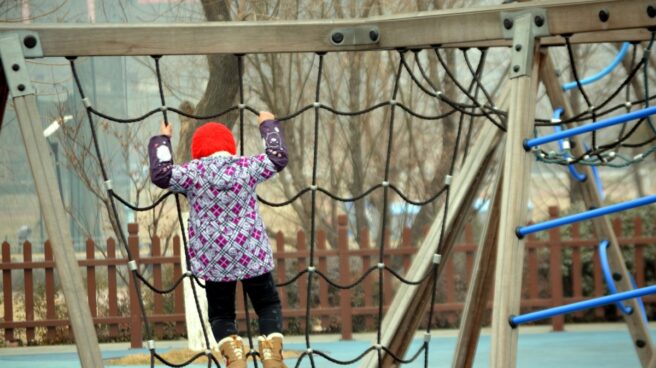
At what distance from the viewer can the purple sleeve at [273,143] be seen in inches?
176

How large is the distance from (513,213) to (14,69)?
168 cm

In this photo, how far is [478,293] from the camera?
16.4 ft

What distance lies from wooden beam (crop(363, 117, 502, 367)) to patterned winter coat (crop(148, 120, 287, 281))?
67 centimetres

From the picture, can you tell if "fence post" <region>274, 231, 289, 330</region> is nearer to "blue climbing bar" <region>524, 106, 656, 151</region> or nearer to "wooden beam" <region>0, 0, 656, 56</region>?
"wooden beam" <region>0, 0, 656, 56</region>

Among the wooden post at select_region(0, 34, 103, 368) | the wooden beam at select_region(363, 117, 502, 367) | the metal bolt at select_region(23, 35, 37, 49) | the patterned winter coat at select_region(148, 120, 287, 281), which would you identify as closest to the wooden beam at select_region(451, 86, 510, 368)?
the wooden beam at select_region(363, 117, 502, 367)

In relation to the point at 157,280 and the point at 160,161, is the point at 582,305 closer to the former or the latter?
the point at 160,161

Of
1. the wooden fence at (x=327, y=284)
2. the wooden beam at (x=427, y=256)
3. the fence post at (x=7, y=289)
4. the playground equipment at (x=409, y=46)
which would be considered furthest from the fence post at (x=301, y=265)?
the playground equipment at (x=409, y=46)

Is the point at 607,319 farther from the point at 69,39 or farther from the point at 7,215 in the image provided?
the point at 69,39

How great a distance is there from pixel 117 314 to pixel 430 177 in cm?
328

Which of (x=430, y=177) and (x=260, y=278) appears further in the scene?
(x=430, y=177)

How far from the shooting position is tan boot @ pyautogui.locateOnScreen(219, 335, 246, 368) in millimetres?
4379

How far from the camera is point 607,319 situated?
1088cm

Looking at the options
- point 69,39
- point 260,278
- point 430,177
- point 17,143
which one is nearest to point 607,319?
point 430,177

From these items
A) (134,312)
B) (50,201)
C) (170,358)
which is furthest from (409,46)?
(134,312)
